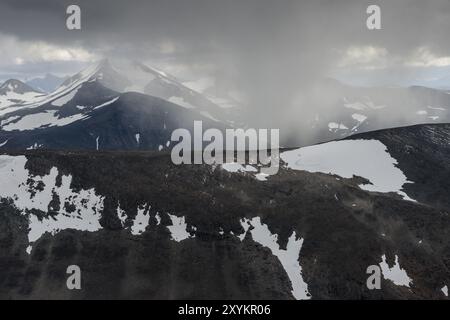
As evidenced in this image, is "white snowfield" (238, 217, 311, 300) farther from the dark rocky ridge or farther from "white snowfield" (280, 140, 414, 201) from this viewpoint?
"white snowfield" (280, 140, 414, 201)

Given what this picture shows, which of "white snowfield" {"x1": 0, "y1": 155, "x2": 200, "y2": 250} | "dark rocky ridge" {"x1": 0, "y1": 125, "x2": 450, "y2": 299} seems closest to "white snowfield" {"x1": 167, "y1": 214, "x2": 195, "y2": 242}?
"white snowfield" {"x1": 0, "y1": 155, "x2": 200, "y2": 250}

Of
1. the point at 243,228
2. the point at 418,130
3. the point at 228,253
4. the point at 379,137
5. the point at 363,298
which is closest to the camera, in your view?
the point at 363,298

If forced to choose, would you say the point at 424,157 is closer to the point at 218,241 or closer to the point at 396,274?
the point at 396,274

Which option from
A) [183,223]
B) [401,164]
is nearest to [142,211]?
[183,223]

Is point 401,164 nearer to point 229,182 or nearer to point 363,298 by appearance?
point 229,182

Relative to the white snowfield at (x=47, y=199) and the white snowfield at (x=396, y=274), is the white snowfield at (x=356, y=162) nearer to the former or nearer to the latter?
the white snowfield at (x=396, y=274)
